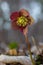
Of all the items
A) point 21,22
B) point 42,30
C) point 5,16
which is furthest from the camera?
point 5,16

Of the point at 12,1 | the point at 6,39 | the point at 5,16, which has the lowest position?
the point at 6,39

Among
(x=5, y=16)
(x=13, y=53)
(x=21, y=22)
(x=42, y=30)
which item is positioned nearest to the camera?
(x=21, y=22)

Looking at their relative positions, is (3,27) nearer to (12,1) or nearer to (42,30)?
(12,1)

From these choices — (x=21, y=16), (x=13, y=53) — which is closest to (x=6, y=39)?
(x=13, y=53)

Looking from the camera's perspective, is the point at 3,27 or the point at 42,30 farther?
the point at 3,27

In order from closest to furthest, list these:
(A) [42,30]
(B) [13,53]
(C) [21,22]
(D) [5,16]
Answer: (C) [21,22] → (B) [13,53] → (A) [42,30] → (D) [5,16]

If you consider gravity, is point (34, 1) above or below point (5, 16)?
above

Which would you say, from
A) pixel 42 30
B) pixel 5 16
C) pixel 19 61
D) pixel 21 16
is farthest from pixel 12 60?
pixel 5 16

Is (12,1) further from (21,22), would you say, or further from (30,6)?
(21,22)

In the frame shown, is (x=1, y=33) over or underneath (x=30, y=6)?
underneath
